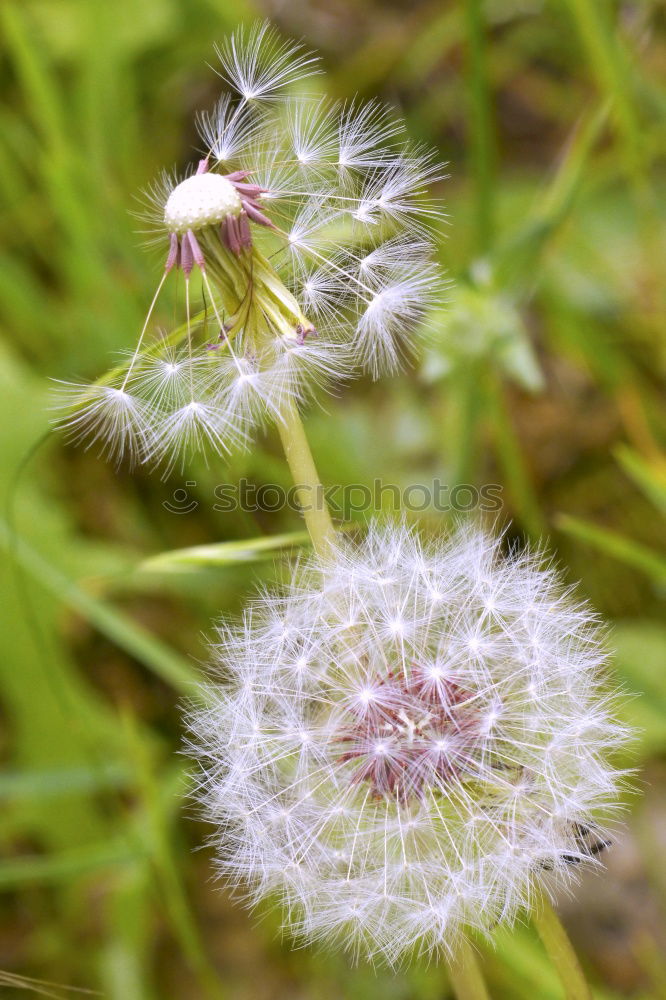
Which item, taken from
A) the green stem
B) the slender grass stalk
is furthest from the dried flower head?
the slender grass stalk

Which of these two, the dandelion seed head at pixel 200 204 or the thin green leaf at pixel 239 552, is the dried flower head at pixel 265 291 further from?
the thin green leaf at pixel 239 552

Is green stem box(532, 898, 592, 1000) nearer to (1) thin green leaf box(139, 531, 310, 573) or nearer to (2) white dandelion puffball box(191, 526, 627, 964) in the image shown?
(2) white dandelion puffball box(191, 526, 627, 964)

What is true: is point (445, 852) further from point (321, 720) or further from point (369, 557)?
point (369, 557)

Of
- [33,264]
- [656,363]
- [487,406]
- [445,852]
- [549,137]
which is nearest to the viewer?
[445,852]

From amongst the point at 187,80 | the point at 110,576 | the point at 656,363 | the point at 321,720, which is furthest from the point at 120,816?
A: the point at 187,80

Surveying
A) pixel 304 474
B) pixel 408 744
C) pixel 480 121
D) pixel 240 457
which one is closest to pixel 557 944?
pixel 408 744

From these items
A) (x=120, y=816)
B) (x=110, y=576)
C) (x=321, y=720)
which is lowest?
(x=321, y=720)

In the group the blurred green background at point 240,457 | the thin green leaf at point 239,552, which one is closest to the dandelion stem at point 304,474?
the thin green leaf at point 239,552

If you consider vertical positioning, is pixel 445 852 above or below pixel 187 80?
below

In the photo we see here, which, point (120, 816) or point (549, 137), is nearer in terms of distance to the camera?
point (120, 816)

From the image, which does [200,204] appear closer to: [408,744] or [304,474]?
[304,474]
